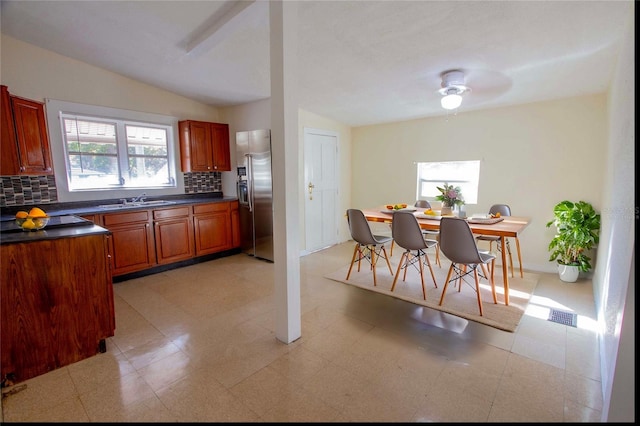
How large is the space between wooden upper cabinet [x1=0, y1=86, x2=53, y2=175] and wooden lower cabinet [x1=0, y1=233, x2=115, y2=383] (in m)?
1.59

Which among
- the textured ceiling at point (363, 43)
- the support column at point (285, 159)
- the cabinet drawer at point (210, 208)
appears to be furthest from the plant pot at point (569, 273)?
the cabinet drawer at point (210, 208)

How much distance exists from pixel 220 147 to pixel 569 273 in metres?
4.77

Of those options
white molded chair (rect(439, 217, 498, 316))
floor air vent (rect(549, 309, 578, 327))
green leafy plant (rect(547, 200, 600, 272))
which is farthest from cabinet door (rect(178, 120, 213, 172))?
green leafy plant (rect(547, 200, 600, 272))

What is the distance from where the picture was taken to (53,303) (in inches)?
73.5

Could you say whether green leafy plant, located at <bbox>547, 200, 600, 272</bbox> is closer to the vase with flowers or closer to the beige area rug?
the beige area rug

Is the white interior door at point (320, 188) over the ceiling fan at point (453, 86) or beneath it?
beneath

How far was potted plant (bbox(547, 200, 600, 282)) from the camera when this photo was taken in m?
3.06

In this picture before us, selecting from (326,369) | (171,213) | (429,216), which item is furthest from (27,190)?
(429,216)

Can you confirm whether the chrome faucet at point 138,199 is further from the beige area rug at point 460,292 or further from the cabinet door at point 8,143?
the beige area rug at point 460,292

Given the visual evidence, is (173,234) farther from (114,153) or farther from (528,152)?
(528,152)

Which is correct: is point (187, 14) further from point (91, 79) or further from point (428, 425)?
point (428, 425)

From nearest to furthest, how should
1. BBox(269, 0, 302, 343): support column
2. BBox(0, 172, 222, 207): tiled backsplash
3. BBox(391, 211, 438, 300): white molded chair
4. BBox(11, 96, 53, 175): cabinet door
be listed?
BBox(269, 0, 302, 343): support column, BBox(11, 96, 53, 175): cabinet door, BBox(391, 211, 438, 300): white molded chair, BBox(0, 172, 222, 207): tiled backsplash

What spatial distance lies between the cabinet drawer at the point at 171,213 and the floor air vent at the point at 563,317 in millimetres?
4106

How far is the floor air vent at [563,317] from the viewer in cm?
240
